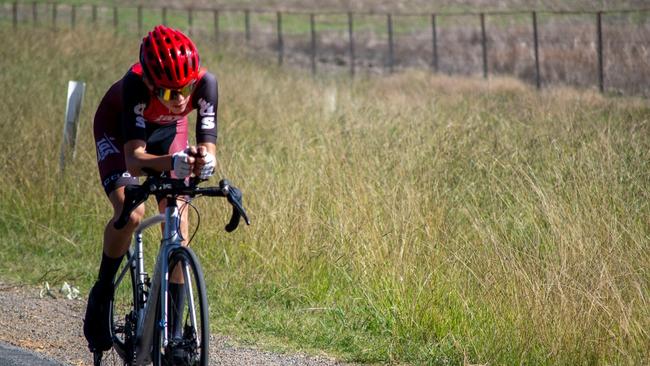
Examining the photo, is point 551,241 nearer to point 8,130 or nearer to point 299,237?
point 299,237

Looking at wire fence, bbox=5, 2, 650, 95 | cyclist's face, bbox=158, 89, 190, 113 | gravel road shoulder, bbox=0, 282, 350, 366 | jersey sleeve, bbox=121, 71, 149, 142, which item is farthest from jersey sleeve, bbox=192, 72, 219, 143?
wire fence, bbox=5, 2, 650, 95

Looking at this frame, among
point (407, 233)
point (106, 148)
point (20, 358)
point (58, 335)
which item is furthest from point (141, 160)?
point (407, 233)

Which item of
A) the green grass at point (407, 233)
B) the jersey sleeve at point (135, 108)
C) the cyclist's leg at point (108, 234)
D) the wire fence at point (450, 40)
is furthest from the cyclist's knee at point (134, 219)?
the wire fence at point (450, 40)

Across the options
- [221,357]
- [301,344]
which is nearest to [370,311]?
[301,344]

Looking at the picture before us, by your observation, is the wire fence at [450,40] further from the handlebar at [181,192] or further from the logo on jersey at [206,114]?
the handlebar at [181,192]

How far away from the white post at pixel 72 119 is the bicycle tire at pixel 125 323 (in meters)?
4.45

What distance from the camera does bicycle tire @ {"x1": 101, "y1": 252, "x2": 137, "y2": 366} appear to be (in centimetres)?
534

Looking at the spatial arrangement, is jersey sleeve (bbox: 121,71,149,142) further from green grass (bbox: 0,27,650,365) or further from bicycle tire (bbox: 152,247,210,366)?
green grass (bbox: 0,27,650,365)

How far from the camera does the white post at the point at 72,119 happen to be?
10.4m

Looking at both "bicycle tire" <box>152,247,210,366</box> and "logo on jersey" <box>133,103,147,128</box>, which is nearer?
"bicycle tire" <box>152,247,210,366</box>

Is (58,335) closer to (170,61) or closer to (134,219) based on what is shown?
(134,219)

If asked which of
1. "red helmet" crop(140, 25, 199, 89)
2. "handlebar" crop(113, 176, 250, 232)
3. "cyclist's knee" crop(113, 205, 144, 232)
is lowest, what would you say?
"cyclist's knee" crop(113, 205, 144, 232)

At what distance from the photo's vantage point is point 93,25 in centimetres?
2836

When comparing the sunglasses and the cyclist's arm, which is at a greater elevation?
the sunglasses
